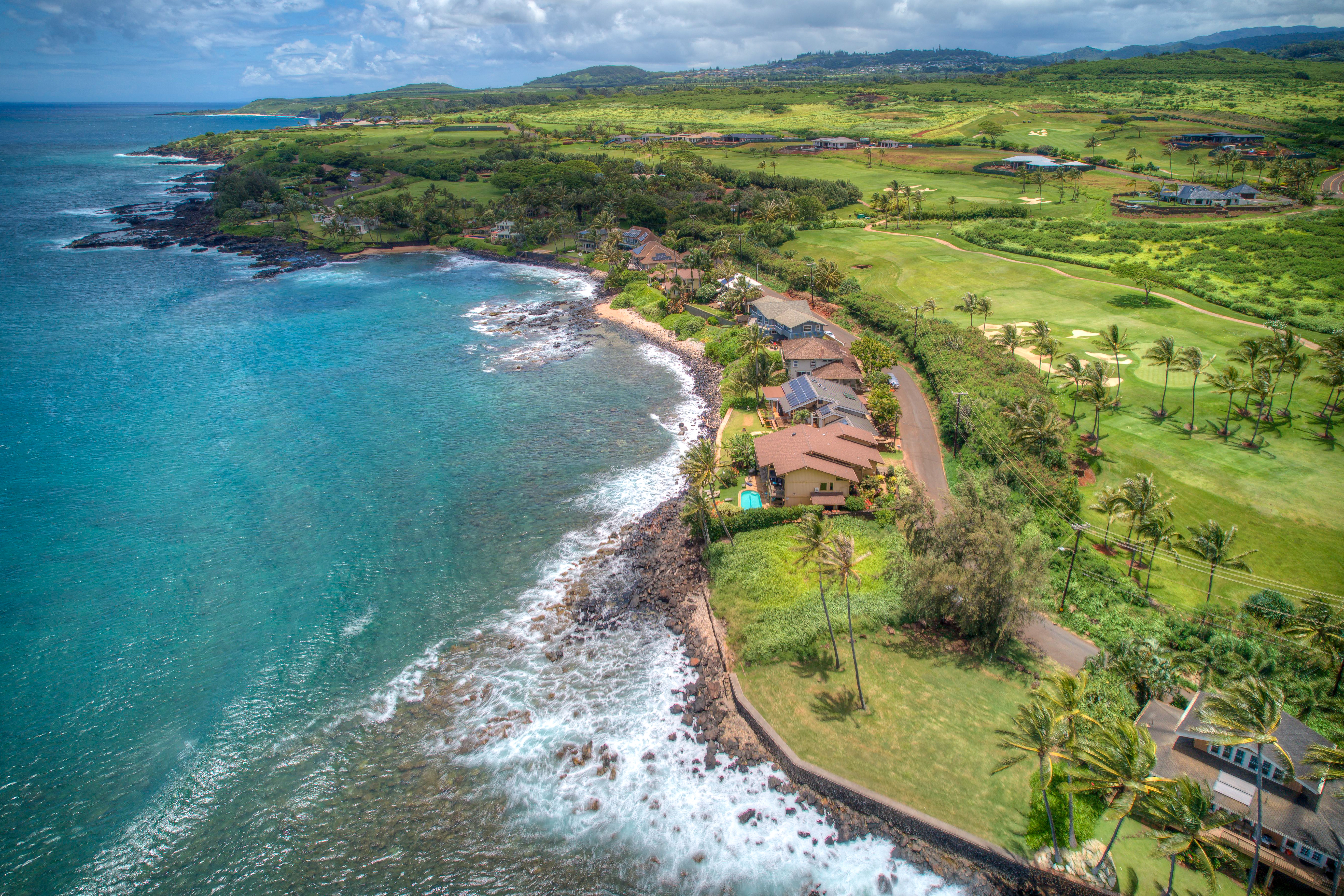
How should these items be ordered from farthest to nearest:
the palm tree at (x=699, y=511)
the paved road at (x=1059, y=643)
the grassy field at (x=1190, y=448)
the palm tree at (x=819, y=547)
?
the palm tree at (x=699, y=511) → the grassy field at (x=1190, y=448) → the paved road at (x=1059, y=643) → the palm tree at (x=819, y=547)

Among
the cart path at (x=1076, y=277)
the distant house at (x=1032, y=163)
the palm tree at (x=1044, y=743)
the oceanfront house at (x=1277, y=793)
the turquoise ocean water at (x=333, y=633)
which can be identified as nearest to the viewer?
the oceanfront house at (x=1277, y=793)

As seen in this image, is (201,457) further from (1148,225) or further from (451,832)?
(1148,225)

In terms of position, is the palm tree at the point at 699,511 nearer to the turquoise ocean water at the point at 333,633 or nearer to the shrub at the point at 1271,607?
the turquoise ocean water at the point at 333,633

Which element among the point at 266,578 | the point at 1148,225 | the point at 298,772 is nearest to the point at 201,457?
the point at 266,578

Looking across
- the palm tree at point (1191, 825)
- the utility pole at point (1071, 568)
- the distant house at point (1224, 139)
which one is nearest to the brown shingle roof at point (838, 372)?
the utility pole at point (1071, 568)

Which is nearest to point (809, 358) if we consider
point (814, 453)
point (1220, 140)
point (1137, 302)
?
point (814, 453)

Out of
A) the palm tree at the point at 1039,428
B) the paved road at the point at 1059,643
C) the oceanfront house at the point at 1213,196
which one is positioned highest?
the oceanfront house at the point at 1213,196

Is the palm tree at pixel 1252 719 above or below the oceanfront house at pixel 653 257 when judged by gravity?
below
